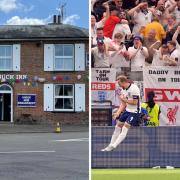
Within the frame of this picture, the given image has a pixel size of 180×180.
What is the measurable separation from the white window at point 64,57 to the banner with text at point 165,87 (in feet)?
87.1

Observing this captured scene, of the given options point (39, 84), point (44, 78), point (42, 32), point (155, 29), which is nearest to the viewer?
point (155, 29)

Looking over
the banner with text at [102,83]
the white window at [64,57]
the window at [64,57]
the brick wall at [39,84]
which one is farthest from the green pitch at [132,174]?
the window at [64,57]

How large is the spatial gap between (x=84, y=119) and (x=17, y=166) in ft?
67.5

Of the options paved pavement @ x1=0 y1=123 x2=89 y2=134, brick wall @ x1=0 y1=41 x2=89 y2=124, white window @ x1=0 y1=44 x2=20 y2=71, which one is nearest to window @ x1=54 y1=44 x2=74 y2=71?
brick wall @ x1=0 y1=41 x2=89 y2=124

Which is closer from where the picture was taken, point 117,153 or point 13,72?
point 117,153

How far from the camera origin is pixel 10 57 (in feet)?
108

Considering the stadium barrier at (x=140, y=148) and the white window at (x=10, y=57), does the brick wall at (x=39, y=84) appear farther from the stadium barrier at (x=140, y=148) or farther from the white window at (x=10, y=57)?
the stadium barrier at (x=140, y=148)

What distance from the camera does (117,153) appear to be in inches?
214

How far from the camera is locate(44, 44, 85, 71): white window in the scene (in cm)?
3211

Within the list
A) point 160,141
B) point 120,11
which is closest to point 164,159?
point 160,141

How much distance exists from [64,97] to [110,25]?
27226mm

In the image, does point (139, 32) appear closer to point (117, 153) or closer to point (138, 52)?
point (138, 52)

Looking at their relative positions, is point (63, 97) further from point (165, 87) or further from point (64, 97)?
point (165, 87)

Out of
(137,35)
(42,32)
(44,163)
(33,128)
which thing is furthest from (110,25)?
(42,32)
